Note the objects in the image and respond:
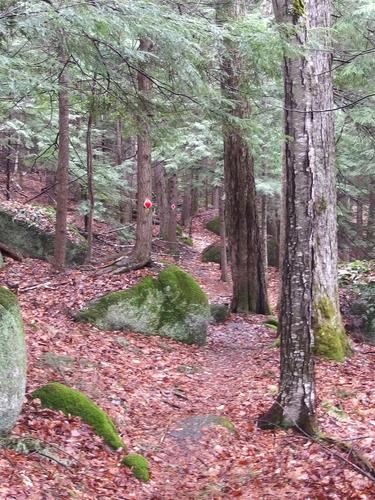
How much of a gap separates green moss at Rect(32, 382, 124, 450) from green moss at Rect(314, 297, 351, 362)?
398 centimetres

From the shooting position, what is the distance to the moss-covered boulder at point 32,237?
15398mm

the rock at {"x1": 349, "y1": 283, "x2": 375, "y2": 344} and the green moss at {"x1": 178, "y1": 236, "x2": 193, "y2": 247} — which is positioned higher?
the green moss at {"x1": 178, "y1": 236, "x2": 193, "y2": 247}

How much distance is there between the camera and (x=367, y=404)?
6633 millimetres

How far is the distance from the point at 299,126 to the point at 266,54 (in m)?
1.36

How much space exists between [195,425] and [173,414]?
22.3 inches

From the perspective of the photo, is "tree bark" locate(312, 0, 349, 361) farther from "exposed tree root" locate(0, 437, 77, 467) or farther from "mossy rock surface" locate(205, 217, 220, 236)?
"mossy rock surface" locate(205, 217, 220, 236)

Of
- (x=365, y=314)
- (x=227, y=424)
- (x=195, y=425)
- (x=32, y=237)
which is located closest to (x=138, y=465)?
(x=195, y=425)

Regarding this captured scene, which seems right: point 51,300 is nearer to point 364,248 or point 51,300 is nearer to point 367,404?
point 367,404

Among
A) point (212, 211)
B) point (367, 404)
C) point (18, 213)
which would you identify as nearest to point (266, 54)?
point (367, 404)

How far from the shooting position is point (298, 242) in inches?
218

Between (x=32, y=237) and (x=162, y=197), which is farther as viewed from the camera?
(x=162, y=197)

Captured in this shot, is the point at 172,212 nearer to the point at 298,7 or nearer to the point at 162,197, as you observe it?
the point at 162,197

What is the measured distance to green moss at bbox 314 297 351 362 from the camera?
8.34m

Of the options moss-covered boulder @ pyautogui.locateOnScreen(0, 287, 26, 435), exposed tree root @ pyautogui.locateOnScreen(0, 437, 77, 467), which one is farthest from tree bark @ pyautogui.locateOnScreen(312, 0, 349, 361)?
moss-covered boulder @ pyautogui.locateOnScreen(0, 287, 26, 435)
